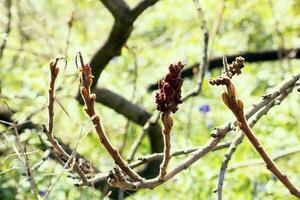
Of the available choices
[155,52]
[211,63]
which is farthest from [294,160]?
[155,52]

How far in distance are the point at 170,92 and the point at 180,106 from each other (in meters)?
3.39

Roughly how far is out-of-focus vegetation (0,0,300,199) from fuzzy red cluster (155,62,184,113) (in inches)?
39.5

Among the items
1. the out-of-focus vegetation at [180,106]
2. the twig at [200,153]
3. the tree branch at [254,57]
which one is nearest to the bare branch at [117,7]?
the out-of-focus vegetation at [180,106]

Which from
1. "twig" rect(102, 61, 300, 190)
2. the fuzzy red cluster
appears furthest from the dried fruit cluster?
"twig" rect(102, 61, 300, 190)

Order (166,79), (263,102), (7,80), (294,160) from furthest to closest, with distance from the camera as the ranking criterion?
(7,80)
(294,160)
(263,102)
(166,79)

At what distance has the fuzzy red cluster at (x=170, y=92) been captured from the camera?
906mm

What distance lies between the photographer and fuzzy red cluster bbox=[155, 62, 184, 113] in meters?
0.91

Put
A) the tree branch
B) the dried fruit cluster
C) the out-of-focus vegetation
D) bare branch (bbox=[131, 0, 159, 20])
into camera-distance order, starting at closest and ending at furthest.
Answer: the dried fruit cluster < bare branch (bbox=[131, 0, 159, 20]) < the out-of-focus vegetation < the tree branch

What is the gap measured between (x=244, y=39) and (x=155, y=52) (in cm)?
132

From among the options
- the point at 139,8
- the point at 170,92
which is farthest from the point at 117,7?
the point at 170,92

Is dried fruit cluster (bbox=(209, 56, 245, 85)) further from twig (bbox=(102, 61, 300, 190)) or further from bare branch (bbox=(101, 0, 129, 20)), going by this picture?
bare branch (bbox=(101, 0, 129, 20))

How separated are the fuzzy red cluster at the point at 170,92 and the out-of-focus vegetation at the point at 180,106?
100 cm

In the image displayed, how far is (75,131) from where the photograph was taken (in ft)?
14.4

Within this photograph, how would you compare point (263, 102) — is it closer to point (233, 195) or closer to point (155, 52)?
point (233, 195)
